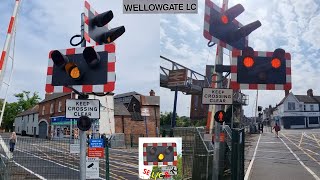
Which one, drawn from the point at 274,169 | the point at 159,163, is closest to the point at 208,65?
the point at 159,163

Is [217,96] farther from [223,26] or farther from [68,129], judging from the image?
[68,129]

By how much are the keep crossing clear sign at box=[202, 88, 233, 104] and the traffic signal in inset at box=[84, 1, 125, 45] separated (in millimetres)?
1723

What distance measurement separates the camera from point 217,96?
6.52m

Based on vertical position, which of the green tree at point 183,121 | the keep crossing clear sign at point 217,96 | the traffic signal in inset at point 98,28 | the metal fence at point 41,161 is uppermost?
the traffic signal in inset at point 98,28

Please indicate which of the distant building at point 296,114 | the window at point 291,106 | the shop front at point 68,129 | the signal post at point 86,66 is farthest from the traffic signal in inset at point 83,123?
the window at point 291,106

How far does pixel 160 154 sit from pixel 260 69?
2196 mm

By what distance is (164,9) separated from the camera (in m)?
4.45

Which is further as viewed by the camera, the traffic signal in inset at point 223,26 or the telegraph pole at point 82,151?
the traffic signal in inset at point 223,26

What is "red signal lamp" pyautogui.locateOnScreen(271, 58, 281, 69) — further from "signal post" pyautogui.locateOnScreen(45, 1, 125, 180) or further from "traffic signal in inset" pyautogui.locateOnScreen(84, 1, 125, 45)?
"signal post" pyautogui.locateOnScreen(45, 1, 125, 180)

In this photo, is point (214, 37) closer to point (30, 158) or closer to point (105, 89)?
point (105, 89)

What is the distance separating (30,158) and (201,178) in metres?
4.70

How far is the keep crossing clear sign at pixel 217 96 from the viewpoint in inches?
254

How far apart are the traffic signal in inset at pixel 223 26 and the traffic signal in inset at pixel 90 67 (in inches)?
75.5

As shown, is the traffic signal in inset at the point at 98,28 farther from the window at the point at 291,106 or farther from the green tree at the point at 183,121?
the window at the point at 291,106
